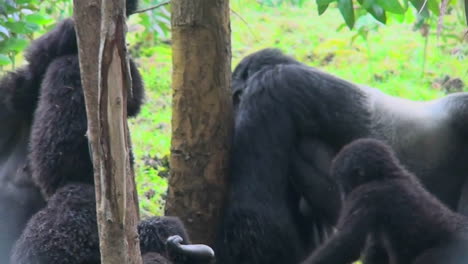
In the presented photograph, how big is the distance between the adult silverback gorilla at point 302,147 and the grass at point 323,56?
5.35ft

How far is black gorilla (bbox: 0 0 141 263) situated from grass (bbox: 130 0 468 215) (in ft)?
6.06

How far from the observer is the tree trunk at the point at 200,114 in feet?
11.2

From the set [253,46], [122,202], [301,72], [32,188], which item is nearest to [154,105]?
[253,46]

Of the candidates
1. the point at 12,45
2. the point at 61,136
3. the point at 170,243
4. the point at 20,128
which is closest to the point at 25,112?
the point at 20,128

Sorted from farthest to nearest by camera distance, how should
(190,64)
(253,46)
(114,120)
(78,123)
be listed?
1. (253,46)
2. (190,64)
3. (78,123)
4. (114,120)

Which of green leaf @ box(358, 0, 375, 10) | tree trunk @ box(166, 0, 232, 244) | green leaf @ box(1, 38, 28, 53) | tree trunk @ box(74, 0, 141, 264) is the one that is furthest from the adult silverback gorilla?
tree trunk @ box(74, 0, 141, 264)

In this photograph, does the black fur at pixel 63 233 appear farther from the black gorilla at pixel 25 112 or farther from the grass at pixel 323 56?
the grass at pixel 323 56

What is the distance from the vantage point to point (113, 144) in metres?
2.04

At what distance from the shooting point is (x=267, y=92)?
3750mm

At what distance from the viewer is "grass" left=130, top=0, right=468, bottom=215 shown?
6.03 m

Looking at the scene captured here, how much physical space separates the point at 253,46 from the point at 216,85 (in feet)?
13.6

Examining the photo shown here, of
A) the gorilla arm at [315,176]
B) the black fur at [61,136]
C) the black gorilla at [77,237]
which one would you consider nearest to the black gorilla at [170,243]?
the black gorilla at [77,237]

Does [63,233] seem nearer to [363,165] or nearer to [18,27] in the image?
[18,27]

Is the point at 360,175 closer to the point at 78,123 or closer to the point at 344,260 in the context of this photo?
the point at 344,260
